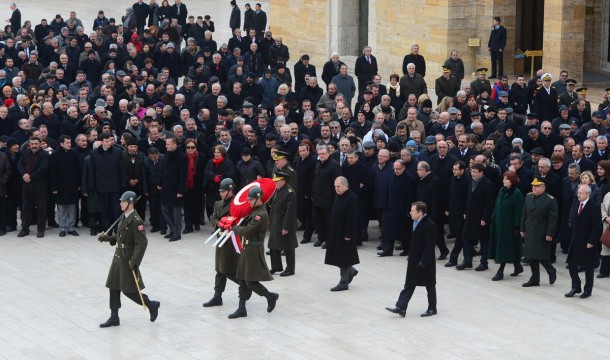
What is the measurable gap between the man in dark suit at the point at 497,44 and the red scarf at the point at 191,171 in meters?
11.6

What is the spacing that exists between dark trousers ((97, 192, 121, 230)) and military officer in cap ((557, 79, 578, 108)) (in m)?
8.49

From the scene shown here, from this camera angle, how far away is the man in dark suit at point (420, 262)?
1541 centimetres

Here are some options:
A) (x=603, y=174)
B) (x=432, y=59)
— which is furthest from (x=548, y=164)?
(x=432, y=59)

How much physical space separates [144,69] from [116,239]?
1213cm

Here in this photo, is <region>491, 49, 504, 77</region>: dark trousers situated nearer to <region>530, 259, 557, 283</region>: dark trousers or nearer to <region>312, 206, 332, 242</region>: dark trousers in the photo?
<region>312, 206, 332, 242</region>: dark trousers

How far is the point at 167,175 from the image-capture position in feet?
64.8

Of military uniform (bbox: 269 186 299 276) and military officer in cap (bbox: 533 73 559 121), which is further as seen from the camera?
military officer in cap (bbox: 533 73 559 121)

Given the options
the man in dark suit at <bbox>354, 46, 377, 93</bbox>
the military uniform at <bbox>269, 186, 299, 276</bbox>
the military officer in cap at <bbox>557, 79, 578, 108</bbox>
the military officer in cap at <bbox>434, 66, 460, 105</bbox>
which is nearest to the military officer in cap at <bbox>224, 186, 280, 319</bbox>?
the military uniform at <bbox>269, 186, 299, 276</bbox>

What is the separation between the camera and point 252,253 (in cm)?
1549

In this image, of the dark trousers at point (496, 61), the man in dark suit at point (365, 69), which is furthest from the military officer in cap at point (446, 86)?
the dark trousers at point (496, 61)

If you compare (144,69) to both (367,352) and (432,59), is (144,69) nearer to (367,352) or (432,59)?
(432,59)

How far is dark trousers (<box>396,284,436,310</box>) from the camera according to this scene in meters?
15.5

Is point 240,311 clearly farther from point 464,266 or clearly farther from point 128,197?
point 464,266

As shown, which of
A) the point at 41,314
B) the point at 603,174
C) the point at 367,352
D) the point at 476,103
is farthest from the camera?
the point at 476,103
